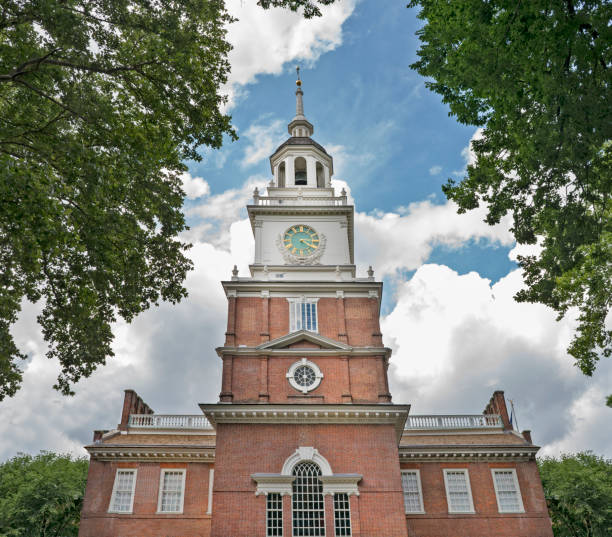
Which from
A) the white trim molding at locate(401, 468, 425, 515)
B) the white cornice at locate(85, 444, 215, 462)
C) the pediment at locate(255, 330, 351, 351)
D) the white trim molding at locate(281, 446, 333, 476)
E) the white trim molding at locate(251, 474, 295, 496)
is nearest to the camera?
the white trim molding at locate(251, 474, 295, 496)

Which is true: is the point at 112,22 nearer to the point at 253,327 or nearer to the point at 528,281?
the point at 528,281

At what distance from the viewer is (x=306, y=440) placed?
22.4 m

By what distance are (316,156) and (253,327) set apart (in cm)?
1243

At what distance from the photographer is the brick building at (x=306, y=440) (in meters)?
21.5

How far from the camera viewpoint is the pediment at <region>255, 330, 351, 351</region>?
24.6 m

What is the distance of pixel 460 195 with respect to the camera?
14617 mm

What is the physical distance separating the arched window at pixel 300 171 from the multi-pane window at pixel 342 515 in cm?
1833

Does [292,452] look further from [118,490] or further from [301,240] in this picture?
[301,240]

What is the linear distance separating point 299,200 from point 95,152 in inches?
732

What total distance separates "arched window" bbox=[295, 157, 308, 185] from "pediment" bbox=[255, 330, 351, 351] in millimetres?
11420

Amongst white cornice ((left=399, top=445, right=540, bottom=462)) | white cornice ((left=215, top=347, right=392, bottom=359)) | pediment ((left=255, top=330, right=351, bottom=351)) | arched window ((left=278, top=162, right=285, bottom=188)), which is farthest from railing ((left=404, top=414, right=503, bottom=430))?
arched window ((left=278, top=162, right=285, bottom=188))

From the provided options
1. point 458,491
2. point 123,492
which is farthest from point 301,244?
point 123,492

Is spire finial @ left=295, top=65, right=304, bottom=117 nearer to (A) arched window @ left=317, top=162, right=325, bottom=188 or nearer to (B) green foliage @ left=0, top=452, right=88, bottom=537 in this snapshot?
(A) arched window @ left=317, top=162, right=325, bottom=188

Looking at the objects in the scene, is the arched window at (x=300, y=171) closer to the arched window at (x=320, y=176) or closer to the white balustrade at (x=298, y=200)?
the arched window at (x=320, y=176)
